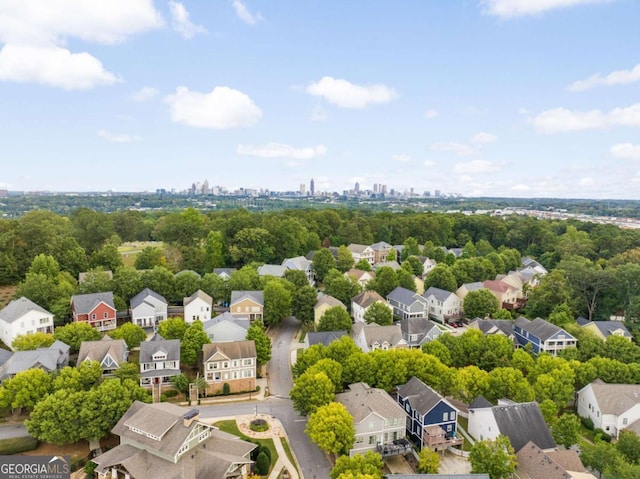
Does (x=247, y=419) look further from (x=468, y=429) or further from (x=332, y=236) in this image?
(x=332, y=236)

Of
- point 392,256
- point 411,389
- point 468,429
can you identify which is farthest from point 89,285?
point 392,256

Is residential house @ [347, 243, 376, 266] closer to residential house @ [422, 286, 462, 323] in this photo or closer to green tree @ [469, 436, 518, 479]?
residential house @ [422, 286, 462, 323]

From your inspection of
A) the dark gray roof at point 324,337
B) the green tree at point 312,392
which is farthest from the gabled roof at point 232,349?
the green tree at point 312,392

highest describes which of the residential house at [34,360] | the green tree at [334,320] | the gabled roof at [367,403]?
the green tree at [334,320]

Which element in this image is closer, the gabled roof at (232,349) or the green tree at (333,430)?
the green tree at (333,430)

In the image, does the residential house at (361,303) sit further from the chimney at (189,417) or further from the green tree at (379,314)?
the chimney at (189,417)

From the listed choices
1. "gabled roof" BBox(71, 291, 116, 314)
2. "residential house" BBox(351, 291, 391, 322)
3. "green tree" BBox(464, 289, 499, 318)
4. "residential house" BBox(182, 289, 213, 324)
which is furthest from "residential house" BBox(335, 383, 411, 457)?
"gabled roof" BBox(71, 291, 116, 314)

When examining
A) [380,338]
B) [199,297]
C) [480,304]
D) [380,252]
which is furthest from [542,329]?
[380,252]
